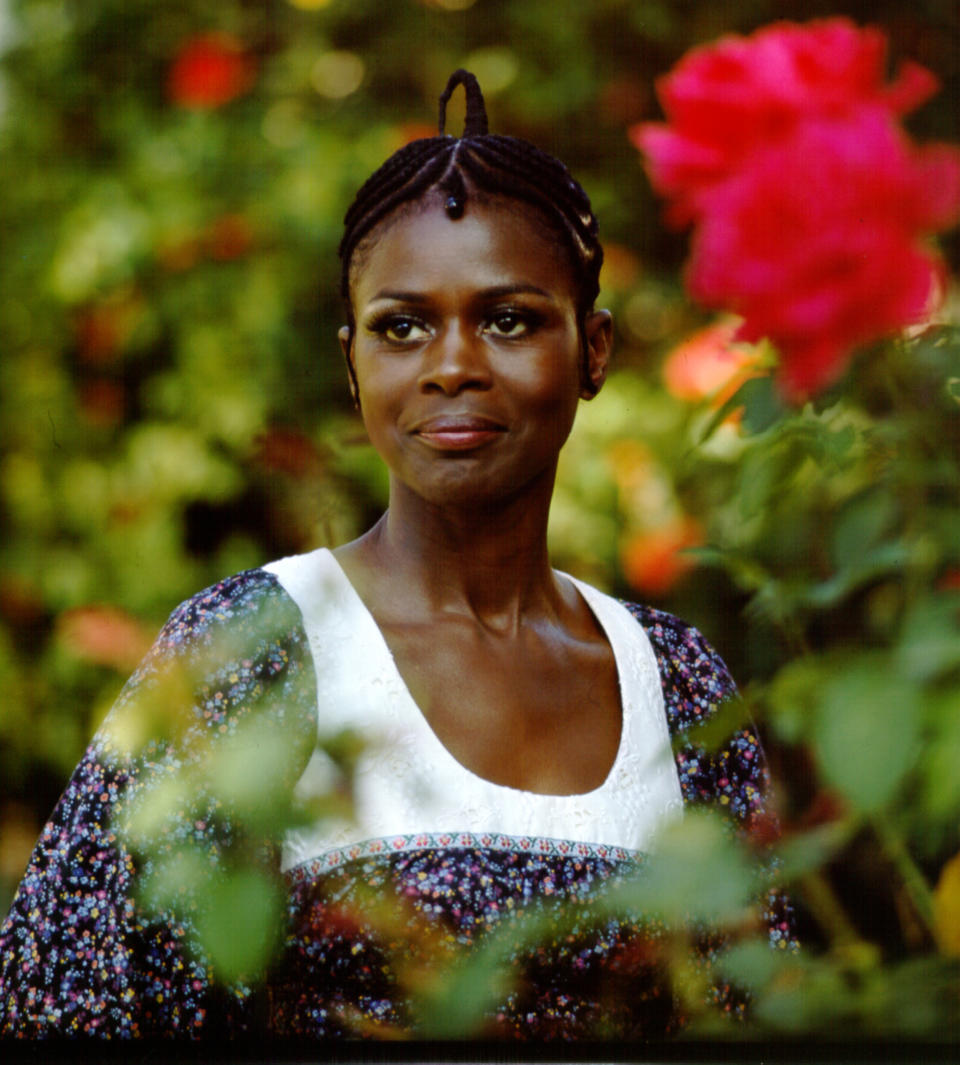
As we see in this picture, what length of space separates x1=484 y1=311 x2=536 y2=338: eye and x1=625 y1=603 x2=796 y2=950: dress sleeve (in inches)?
14.2

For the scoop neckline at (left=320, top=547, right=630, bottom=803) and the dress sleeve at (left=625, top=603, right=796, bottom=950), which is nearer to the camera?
the scoop neckline at (left=320, top=547, right=630, bottom=803)

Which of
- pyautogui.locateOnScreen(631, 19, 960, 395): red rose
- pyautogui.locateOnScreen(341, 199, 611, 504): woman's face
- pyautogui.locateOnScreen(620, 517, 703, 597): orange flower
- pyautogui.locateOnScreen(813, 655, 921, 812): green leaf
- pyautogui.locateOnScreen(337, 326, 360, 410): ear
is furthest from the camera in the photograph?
pyautogui.locateOnScreen(620, 517, 703, 597): orange flower

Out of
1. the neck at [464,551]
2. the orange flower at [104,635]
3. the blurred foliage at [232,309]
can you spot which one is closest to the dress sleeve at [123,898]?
the neck at [464,551]

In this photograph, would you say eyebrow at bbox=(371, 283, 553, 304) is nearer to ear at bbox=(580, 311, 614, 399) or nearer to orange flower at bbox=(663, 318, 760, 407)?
ear at bbox=(580, 311, 614, 399)

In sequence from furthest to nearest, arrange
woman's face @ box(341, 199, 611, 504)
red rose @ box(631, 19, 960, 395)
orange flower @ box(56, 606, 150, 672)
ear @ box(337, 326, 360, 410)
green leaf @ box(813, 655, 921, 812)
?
orange flower @ box(56, 606, 150, 672) → ear @ box(337, 326, 360, 410) → woman's face @ box(341, 199, 611, 504) → red rose @ box(631, 19, 960, 395) → green leaf @ box(813, 655, 921, 812)

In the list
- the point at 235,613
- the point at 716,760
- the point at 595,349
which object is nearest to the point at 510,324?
the point at 595,349

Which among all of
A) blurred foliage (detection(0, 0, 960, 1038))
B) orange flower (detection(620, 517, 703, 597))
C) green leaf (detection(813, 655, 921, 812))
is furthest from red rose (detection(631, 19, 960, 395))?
orange flower (detection(620, 517, 703, 597))

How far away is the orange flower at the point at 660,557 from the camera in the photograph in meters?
1.62

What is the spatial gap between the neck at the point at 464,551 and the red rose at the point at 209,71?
3.06 ft

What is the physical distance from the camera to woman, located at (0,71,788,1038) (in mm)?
952

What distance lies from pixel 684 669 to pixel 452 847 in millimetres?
347

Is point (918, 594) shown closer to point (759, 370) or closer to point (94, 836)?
point (759, 370)

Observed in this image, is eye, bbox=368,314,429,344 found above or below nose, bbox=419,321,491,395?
above

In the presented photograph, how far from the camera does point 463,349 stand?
1036 mm
